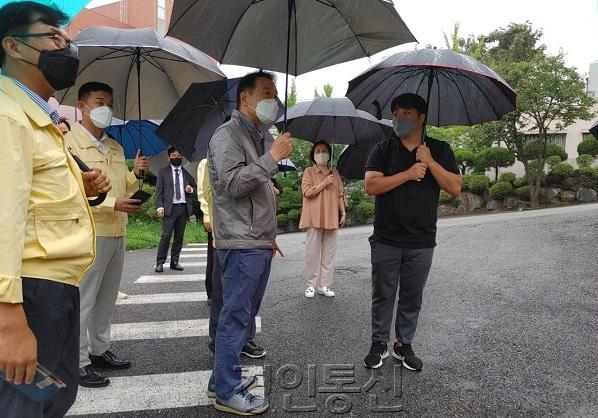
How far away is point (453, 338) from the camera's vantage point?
4188mm

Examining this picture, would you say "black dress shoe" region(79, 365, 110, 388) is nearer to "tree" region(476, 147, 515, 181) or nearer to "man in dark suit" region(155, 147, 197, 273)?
"man in dark suit" region(155, 147, 197, 273)

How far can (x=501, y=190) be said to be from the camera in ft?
64.4

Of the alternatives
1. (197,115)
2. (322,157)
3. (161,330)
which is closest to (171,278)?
(161,330)

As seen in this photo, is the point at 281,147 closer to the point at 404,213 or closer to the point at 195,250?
the point at 404,213

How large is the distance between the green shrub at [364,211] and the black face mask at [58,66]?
17.3 m

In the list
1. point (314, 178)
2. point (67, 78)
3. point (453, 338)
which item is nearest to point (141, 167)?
point (67, 78)

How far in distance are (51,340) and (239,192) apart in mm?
1246

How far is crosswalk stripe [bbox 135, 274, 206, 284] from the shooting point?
7.02 meters

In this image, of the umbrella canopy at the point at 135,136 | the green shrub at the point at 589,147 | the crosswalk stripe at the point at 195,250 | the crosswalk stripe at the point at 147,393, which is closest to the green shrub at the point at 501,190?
the green shrub at the point at 589,147

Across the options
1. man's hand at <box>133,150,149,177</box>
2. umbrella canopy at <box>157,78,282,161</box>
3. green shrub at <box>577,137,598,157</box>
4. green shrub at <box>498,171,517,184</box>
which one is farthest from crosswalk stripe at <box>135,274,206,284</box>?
green shrub at <box>577,137,598,157</box>

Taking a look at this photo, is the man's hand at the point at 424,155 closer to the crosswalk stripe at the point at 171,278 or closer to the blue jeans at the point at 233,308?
the blue jeans at the point at 233,308

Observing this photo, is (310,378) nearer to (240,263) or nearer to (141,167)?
(240,263)

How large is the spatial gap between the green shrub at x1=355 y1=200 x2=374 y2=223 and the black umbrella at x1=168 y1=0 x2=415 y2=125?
15274 millimetres

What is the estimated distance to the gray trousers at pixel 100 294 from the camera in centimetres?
315
